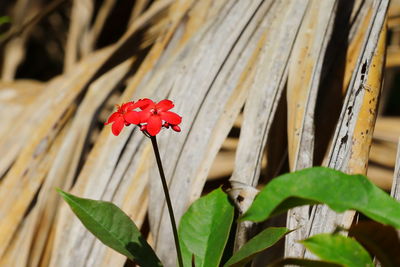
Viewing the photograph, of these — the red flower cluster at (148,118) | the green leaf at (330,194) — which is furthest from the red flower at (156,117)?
the green leaf at (330,194)

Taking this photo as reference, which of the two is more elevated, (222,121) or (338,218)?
(222,121)

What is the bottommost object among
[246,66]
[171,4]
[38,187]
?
[38,187]

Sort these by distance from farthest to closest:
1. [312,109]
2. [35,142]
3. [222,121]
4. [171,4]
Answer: [171,4] → [35,142] → [222,121] → [312,109]

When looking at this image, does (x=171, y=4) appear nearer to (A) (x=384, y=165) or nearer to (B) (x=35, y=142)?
(B) (x=35, y=142)

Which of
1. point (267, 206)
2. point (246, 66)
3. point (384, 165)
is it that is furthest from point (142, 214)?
point (384, 165)

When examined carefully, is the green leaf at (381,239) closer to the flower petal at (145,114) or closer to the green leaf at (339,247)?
the green leaf at (339,247)

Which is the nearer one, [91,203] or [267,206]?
[267,206]

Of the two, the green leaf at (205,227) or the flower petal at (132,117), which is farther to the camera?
the green leaf at (205,227)
